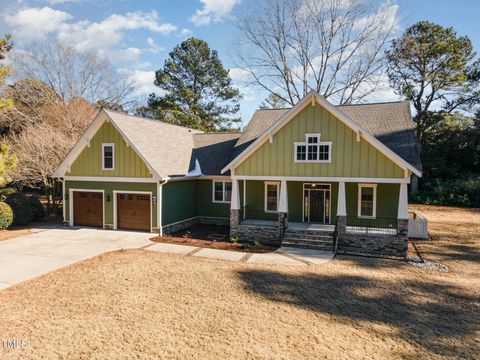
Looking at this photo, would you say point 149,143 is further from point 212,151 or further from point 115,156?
point 212,151

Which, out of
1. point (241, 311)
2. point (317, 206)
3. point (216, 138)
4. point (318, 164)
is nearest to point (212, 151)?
point (216, 138)

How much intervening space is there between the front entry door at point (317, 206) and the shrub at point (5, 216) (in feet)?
52.1

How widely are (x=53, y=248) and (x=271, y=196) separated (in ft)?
34.6

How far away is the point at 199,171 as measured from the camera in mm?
19406

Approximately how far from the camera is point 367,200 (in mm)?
15695

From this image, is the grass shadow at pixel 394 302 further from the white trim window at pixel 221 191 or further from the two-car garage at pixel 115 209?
the white trim window at pixel 221 191

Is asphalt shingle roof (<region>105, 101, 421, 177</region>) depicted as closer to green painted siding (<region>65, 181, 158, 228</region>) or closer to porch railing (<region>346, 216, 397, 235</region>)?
green painted siding (<region>65, 181, 158, 228</region>)

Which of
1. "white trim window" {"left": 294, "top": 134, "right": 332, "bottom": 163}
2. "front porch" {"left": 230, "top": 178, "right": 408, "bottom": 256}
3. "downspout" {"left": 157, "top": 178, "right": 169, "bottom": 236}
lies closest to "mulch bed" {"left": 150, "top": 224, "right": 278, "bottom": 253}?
"downspout" {"left": 157, "top": 178, "right": 169, "bottom": 236}

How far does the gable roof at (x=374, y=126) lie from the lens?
1363cm

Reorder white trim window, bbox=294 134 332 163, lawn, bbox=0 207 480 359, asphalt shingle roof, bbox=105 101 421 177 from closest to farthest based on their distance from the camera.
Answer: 1. lawn, bbox=0 207 480 359
2. white trim window, bbox=294 134 332 163
3. asphalt shingle roof, bbox=105 101 421 177

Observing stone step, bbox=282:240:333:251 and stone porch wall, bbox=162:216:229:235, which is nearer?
stone step, bbox=282:240:333:251

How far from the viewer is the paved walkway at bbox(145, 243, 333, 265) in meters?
12.2

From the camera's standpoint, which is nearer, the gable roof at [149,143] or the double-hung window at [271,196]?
the gable roof at [149,143]

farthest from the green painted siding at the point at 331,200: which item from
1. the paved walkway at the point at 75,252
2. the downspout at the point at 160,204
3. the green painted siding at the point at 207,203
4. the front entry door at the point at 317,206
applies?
the downspout at the point at 160,204
